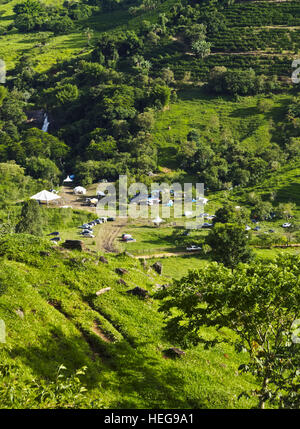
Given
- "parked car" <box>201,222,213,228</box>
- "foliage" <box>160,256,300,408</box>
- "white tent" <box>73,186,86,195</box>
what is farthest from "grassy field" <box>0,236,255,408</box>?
"white tent" <box>73,186,86,195</box>

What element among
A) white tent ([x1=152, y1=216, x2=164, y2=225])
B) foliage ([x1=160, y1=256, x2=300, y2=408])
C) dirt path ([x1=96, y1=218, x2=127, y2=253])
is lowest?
dirt path ([x1=96, y1=218, x2=127, y2=253])

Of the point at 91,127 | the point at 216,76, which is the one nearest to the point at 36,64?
the point at 91,127

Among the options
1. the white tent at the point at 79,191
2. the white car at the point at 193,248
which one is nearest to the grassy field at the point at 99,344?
the white car at the point at 193,248

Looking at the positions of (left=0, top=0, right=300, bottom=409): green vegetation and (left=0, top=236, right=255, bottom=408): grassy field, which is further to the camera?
(left=0, top=236, right=255, bottom=408): grassy field

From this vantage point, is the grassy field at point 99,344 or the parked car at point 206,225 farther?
the parked car at point 206,225

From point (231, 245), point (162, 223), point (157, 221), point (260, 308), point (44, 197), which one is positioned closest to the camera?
point (260, 308)

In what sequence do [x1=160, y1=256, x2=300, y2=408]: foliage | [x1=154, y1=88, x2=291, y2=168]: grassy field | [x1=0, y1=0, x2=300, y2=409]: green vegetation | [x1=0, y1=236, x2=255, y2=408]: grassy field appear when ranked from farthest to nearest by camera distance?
[x1=154, y1=88, x2=291, y2=168]: grassy field < [x1=0, y1=236, x2=255, y2=408]: grassy field < [x1=0, y1=0, x2=300, y2=409]: green vegetation < [x1=160, y1=256, x2=300, y2=408]: foliage

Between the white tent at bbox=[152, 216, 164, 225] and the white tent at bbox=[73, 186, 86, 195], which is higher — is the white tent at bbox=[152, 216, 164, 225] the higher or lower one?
the lower one

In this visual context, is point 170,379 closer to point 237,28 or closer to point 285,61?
point 285,61

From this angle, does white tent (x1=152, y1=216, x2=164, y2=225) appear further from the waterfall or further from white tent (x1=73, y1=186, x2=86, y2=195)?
the waterfall

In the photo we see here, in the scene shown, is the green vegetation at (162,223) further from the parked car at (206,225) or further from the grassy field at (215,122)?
the parked car at (206,225)

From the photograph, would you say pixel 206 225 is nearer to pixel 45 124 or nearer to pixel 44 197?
pixel 44 197

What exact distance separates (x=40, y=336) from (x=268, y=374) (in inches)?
493

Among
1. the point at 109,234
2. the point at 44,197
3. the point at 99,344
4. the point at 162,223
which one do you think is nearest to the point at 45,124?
the point at 44,197
